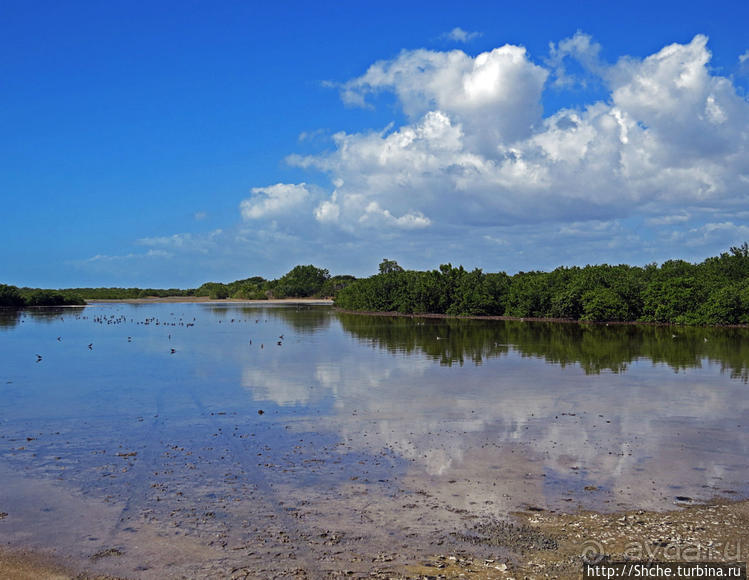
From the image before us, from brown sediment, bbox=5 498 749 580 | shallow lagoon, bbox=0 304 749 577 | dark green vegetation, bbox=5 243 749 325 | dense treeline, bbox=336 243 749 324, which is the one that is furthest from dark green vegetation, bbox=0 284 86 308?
brown sediment, bbox=5 498 749 580

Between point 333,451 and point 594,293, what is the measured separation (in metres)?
66.5

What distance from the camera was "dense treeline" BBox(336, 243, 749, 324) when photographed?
70562 mm

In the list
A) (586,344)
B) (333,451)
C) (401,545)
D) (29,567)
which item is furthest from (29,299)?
(401,545)

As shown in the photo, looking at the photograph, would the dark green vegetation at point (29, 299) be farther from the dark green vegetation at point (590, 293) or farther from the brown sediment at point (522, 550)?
the brown sediment at point (522, 550)

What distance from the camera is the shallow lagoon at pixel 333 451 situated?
39.5ft

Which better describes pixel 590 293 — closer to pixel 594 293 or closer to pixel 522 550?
pixel 594 293

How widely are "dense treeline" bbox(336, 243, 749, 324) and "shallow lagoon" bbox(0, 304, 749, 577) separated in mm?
36543

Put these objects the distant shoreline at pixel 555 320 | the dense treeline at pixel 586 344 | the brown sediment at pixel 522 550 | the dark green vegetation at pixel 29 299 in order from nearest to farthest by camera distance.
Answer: the brown sediment at pixel 522 550, the dense treeline at pixel 586 344, the distant shoreline at pixel 555 320, the dark green vegetation at pixel 29 299

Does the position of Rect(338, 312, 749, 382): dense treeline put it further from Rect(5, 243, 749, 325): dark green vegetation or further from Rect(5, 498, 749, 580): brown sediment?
Rect(5, 498, 749, 580): brown sediment

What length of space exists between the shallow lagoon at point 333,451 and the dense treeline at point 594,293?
120 ft

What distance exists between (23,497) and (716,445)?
19.2m

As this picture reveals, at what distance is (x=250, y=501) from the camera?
45.5ft

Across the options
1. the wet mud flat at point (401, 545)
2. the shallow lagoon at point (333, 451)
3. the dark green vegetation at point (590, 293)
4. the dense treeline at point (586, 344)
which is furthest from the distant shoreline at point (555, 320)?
the wet mud flat at point (401, 545)

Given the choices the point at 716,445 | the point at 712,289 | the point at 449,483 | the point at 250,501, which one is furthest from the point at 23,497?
the point at 712,289
